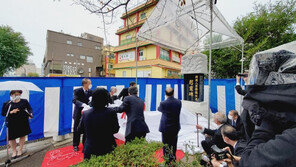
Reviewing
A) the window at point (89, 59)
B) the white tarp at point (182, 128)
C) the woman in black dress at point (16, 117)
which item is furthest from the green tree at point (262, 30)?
the window at point (89, 59)

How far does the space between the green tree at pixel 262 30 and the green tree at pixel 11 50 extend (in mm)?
22020

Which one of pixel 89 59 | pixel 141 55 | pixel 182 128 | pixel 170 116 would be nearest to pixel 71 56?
pixel 89 59

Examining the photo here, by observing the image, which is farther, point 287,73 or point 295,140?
point 287,73

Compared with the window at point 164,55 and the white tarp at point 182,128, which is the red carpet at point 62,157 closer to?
the white tarp at point 182,128

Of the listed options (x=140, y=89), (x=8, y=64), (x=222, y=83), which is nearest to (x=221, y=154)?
(x=140, y=89)

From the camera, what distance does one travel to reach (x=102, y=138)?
177cm

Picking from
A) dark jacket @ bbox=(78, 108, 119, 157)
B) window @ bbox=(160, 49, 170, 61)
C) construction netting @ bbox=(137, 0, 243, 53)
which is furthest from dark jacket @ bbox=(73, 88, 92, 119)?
window @ bbox=(160, 49, 170, 61)

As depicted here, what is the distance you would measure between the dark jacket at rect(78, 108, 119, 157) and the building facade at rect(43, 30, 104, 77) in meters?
29.0

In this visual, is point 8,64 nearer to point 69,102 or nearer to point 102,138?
point 69,102

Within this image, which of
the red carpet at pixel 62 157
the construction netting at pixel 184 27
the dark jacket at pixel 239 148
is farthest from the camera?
the construction netting at pixel 184 27

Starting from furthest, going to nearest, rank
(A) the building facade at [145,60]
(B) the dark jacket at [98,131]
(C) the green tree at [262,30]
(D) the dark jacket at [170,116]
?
(A) the building facade at [145,60]
(C) the green tree at [262,30]
(D) the dark jacket at [170,116]
(B) the dark jacket at [98,131]

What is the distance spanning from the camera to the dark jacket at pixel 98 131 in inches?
68.1

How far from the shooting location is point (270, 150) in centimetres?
62

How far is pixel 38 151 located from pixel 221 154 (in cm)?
443
